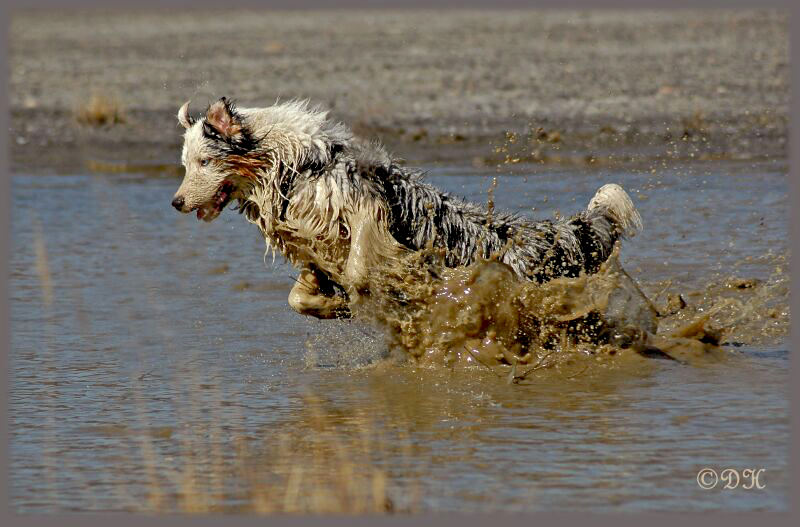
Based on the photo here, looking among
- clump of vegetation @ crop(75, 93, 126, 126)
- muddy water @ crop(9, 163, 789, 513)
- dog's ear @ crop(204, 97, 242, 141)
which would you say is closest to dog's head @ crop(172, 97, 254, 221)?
dog's ear @ crop(204, 97, 242, 141)

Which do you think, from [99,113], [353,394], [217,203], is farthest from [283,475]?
[99,113]

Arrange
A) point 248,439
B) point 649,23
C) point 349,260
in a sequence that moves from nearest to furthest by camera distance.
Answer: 1. point 248,439
2. point 349,260
3. point 649,23

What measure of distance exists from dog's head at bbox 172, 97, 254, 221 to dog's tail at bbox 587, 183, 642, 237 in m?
2.22

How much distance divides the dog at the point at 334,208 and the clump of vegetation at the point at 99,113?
12.1 meters

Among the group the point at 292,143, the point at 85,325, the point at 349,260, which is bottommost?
the point at 85,325

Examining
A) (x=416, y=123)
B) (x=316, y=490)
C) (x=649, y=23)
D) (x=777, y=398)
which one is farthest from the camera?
Answer: (x=649, y=23)

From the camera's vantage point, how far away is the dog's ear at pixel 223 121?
7.61 metres

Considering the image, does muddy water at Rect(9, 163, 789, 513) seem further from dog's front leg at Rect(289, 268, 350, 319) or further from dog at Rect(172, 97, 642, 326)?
dog at Rect(172, 97, 642, 326)

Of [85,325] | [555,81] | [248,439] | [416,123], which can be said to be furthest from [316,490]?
[555,81]

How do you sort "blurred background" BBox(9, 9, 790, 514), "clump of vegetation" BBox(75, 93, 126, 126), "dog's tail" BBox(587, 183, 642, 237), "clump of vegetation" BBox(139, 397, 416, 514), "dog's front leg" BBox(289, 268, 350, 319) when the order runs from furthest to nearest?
1. "clump of vegetation" BBox(75, 93, 126, 126)
2. "dog's tail" BBox(587, 183, 642, 237)
3. "dog's front leg" BBox(289, 268, 350, 319)
4. "blurred background" BBox(9, 9, 790, 514)
5. "clump of vegetation" BBox(139, 397, 416, 514)

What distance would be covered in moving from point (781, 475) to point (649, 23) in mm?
26739

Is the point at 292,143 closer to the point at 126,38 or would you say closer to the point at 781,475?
the point at 781,475

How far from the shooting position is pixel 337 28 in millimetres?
33344

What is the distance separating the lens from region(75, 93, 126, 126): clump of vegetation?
64.1 feet
